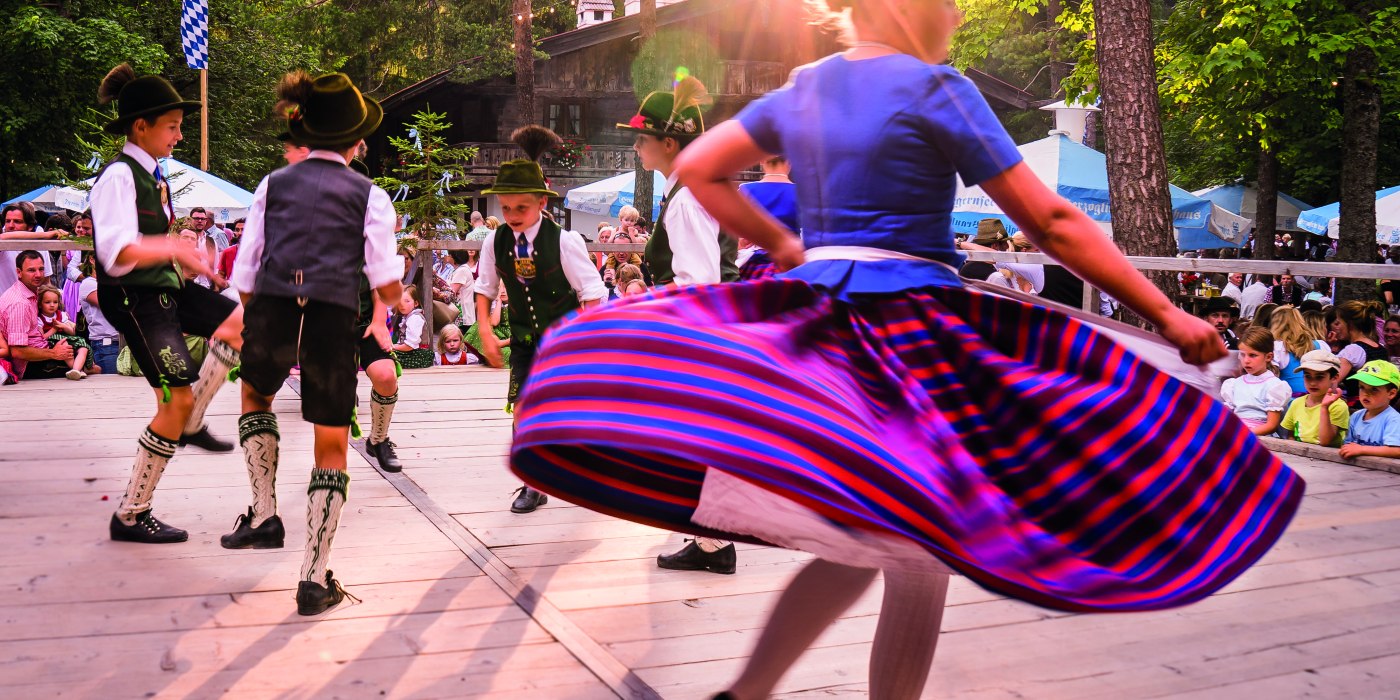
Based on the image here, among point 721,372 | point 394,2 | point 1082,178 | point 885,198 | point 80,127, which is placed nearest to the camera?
point 721,372

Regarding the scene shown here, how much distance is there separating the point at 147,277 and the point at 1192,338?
13.7 ft

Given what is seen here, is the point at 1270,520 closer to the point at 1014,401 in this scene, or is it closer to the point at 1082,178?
the point at 1014,401

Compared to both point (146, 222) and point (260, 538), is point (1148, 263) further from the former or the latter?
point (146, 222)

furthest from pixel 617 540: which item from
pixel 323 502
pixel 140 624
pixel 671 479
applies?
pixel 671 479

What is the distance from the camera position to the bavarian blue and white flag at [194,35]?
14508 millimetres

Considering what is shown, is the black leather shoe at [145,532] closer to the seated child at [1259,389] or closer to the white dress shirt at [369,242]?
the white dress shirt at [369,242]

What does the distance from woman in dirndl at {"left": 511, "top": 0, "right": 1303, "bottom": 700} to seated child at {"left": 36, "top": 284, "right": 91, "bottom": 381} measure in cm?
902

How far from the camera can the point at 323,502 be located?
13.3ft

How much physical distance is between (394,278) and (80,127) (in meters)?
23.5

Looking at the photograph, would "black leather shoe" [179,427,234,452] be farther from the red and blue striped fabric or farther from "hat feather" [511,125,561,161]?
the red and blue striped fabric

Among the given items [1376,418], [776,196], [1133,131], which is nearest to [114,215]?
[776,196]

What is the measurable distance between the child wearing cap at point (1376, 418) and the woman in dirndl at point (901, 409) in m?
5.31

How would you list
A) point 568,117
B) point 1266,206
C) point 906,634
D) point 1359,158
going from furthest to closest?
1. point 568,117
2. point 1266,206
3. point 1359,158
4. point 906,634

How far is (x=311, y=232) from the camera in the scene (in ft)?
13.5
